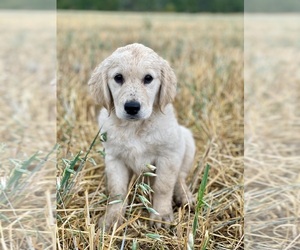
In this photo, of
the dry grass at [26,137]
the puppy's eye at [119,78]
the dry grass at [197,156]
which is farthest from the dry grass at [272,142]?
the dry grass at [26,137]

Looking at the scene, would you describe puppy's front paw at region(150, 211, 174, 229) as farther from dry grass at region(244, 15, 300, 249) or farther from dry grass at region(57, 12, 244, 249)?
dry grass at region(244, 15, 300, 249)

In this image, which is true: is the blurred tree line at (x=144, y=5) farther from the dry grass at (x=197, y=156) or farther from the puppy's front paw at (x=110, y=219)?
the puppy's front paw at (x=110, y=219)

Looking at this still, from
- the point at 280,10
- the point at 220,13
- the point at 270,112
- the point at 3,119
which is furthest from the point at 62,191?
the point at 220,13

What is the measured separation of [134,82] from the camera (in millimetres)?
1426

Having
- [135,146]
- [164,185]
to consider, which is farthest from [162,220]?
[135,146]

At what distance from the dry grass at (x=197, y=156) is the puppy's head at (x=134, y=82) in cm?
17

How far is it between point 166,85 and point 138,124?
0.13 meters

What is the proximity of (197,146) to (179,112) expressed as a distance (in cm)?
31

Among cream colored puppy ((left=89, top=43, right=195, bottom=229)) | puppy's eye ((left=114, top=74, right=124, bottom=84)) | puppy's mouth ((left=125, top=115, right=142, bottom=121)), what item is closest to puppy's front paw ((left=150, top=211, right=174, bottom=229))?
cream colored puppy ((left=89, top=43, right=195, bottom=229))

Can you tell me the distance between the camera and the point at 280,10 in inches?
221

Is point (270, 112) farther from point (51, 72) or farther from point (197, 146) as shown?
point (51, 72)

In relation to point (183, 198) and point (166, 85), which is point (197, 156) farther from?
point (166, 85)

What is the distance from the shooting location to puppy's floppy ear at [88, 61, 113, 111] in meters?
1.50

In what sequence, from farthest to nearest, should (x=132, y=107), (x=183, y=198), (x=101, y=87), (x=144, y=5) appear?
(x=144, y=5) < (x=183, y=198) < (x=101, y=87) < (x=132, y=107)
